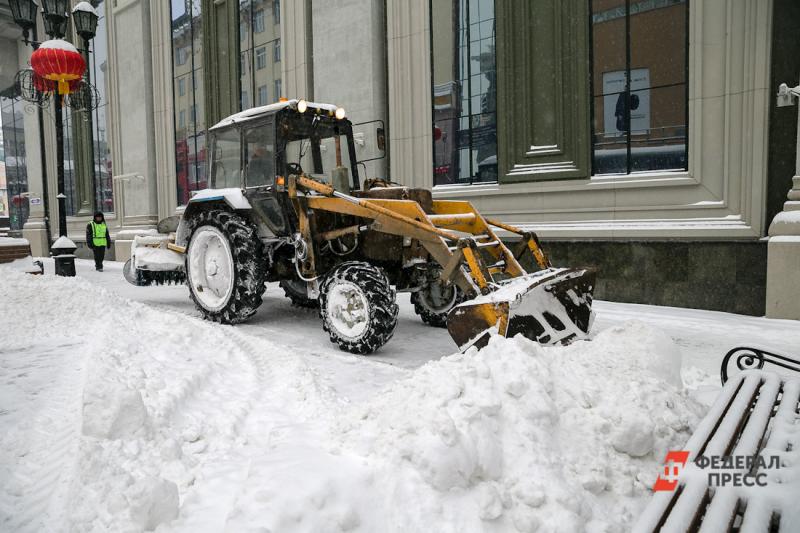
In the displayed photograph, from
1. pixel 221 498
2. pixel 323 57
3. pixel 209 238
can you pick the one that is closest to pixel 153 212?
pixel 323 57

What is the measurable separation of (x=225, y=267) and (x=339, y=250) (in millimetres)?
1556

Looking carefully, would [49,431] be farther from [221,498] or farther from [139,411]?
[221,498]

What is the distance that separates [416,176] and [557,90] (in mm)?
2863

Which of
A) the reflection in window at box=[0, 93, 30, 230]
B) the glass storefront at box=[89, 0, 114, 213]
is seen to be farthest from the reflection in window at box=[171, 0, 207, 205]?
the reflection in window at box=[0, 93, 30, 230]

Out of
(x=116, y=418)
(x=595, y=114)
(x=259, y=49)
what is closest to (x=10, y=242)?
(x=259, y=49)

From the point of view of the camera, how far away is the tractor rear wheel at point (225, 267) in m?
6.10

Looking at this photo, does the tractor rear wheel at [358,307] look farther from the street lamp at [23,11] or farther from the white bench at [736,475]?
the street lamp at [23,11]

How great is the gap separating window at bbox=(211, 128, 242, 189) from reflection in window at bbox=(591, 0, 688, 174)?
5.09 metres

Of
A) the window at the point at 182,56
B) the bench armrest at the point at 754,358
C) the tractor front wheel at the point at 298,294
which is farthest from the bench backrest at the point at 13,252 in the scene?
the bench armrest at the point at 754,358

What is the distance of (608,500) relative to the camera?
2326 millimetres

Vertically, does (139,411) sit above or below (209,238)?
below

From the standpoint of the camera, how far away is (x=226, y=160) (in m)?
6.71
